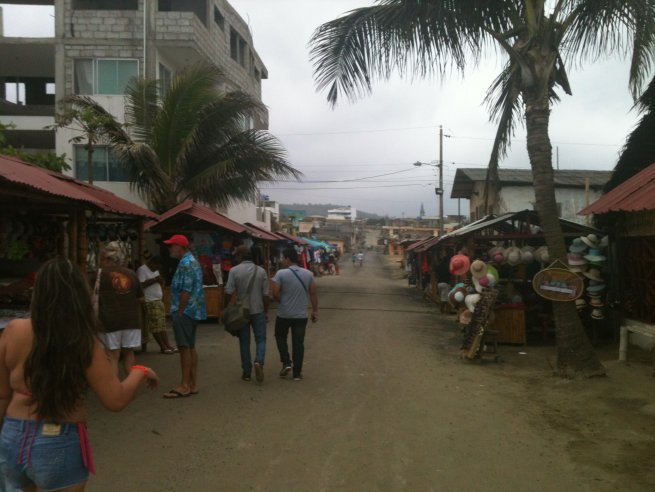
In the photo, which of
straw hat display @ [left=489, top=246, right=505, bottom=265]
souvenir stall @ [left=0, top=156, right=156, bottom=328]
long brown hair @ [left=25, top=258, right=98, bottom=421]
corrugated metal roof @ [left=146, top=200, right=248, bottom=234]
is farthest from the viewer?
corrugated metal roof @ [left=146, top=200, right=248, bottom=234]

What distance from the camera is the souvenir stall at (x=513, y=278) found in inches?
403

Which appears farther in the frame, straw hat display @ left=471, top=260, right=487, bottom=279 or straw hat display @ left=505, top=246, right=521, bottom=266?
straw hat display @ left=505, top=246, right=521, bottom=266

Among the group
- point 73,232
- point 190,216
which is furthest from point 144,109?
point 73,232

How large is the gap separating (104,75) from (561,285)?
1773cm

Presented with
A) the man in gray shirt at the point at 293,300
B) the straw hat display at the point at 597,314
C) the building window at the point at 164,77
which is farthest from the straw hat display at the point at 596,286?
the building window at the point at 164,77

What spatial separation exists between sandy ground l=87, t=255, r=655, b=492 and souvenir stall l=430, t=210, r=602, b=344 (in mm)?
1581

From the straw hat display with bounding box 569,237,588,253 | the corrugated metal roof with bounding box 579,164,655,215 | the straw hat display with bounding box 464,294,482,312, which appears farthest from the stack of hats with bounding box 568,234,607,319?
the straw hat display with bounding box 464,294,482,312

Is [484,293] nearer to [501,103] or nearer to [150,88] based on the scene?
[501,103]

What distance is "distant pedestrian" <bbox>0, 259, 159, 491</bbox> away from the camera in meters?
2.41

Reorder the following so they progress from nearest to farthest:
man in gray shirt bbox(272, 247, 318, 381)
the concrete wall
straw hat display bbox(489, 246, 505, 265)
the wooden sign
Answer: man in gray shirt bbox(272, 247, 318, 381) → the wooden sign → straw hat display bbox(489, 246, 505, 265) → the concrete wall

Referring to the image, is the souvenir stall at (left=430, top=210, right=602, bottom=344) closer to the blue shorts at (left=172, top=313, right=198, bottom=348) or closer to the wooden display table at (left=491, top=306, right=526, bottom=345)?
the wooden display table at (left=491, top=306, right=526, bottom=345)

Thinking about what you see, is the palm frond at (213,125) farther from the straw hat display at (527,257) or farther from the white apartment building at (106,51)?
the straw hat display at (527,257)

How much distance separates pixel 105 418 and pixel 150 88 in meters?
13.1

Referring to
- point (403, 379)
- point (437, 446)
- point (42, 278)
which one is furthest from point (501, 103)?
point (42, 278)
